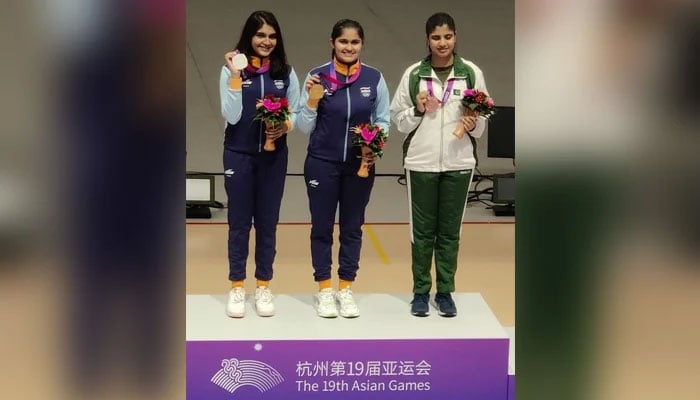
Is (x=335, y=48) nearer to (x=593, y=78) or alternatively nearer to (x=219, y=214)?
(x=593, y=78)

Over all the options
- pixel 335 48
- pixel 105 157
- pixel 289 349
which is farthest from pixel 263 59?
pixel 105 157

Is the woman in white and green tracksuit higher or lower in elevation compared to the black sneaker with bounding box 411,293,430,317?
higher

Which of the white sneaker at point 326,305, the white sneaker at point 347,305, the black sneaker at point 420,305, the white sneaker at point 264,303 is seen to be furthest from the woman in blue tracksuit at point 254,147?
the black sneaker at point 420,305

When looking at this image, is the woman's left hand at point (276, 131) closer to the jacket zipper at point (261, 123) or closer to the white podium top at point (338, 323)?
the jacket zipper at point (261, 123)

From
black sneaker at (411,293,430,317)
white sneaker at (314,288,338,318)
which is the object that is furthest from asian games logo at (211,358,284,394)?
black sneaker at (411,293,430,317)

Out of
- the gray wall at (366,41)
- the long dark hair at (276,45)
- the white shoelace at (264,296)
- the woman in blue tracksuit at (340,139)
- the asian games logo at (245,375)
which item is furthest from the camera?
the gray wall at (366,41)

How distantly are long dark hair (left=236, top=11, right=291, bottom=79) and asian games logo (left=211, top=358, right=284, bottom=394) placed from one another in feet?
4.47

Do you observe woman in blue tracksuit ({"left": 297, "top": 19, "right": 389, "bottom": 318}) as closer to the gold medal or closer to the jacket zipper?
the gold medal

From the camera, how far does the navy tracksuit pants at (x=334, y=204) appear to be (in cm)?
336

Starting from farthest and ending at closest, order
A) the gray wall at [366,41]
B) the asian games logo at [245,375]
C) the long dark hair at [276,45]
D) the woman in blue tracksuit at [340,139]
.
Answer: the gray wall at [366,41] → the woman in blue tracksuit at [340,139] → the long dark hair at [276,45] → the asian games logo at [245,375]

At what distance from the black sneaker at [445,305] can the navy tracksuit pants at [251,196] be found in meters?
0.90

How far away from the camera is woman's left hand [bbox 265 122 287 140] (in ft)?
10.4

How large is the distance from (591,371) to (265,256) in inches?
107

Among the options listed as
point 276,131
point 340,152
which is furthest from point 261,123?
point 340,152
